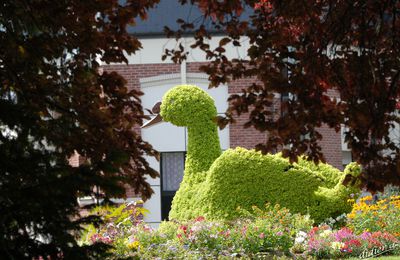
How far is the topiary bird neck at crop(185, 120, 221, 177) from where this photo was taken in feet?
56.0

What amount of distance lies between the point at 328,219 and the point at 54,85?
11.0 m

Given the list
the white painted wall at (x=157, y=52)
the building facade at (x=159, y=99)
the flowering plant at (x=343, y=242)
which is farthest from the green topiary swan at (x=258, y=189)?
the white painted wall at (x=157, y=52)

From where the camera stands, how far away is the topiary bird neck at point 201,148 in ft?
56.0

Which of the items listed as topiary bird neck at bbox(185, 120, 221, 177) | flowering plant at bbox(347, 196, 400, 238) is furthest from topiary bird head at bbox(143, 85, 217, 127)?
flowering plant at bbox(347, 196, 400, 238)

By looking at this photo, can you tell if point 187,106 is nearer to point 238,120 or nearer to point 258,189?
point 258,189

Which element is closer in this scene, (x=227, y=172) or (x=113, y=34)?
(x=113, y=34)

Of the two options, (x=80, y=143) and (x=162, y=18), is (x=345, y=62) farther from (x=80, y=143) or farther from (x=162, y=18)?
(x=162, y=18)

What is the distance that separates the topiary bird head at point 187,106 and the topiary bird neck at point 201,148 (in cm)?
15

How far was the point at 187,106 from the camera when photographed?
56.2ft

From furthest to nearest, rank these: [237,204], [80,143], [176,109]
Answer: [176,109]
[237,204]
[80,143]

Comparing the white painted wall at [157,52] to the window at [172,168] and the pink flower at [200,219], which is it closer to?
the window at [172,168]

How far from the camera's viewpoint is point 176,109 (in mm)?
17141

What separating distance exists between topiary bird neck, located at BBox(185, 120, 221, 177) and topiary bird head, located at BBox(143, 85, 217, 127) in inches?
5.8

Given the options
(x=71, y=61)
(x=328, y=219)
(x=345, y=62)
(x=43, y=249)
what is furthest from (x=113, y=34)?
(x=328, y=219)
